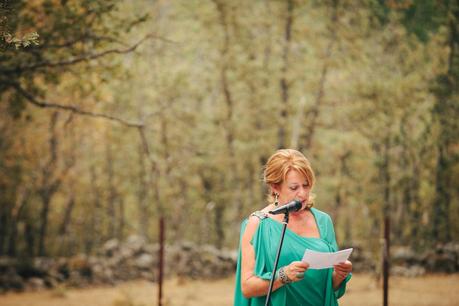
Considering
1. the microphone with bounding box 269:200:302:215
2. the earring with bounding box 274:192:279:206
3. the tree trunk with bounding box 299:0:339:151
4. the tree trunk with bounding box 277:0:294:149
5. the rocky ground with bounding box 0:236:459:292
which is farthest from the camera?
the tree trunk with bounding box 277:0:294:149

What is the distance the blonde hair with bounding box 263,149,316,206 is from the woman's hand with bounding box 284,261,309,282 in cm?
49

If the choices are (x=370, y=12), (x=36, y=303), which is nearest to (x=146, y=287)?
(x=36, y=303)

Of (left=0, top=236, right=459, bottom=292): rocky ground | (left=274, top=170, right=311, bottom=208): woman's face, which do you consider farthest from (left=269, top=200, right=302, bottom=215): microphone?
(left=0, top=236, right=459, bottom=292): rocky ground

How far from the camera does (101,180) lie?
31609 millimetres

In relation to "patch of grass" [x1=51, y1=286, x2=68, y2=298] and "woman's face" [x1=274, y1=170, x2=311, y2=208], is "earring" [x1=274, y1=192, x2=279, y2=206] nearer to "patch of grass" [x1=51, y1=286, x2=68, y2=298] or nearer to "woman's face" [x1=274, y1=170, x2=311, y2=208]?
"woman's face" [x1=274, y1=170, x2=311, y2=208]

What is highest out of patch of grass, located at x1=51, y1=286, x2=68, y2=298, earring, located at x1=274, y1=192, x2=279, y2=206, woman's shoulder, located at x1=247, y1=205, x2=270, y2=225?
earring, located at x1=274, y1=192, x2=279, y2=206

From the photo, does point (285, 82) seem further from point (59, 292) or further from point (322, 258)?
point (322, 258)

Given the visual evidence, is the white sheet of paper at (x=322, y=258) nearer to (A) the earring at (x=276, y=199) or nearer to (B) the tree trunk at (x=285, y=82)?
(A) the earring at (x=276, y=199)

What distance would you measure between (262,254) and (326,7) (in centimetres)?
1908

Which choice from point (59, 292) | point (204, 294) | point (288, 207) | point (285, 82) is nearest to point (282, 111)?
point (285, 82)

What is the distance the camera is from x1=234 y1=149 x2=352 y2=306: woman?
3572 millimetres

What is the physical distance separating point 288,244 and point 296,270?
294 mm

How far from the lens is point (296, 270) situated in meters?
3.37

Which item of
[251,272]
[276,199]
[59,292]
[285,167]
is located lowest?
[59,292]
